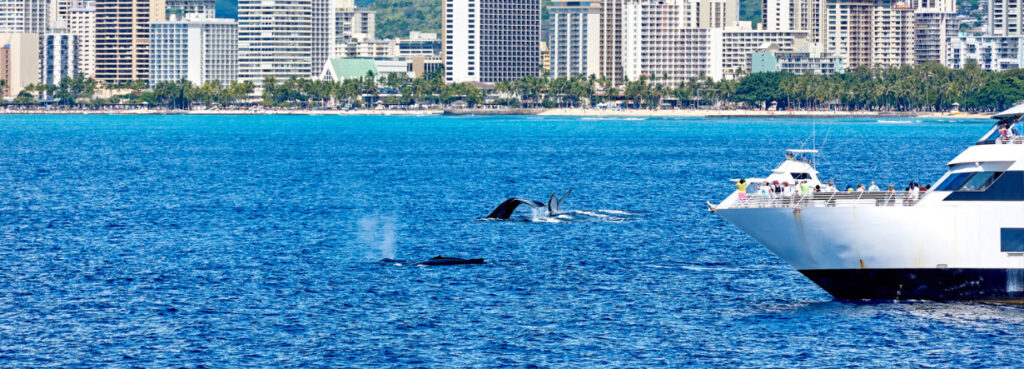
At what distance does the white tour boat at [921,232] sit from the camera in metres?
49.8

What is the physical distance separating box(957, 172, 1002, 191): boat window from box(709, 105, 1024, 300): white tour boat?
34 millimetres

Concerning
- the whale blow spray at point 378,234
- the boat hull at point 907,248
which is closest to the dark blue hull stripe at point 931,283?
the boat hull at point 907,248

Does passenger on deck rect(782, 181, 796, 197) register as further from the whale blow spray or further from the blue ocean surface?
the whale blow spray

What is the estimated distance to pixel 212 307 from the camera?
54188 mm

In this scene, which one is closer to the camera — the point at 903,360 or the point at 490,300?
the point at 903,360

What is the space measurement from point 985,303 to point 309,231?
1649 inches

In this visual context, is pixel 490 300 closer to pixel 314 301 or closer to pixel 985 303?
pixel 314 301

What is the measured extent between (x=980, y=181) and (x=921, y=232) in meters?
2.99

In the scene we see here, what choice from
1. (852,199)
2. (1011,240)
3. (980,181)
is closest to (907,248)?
(852,199)

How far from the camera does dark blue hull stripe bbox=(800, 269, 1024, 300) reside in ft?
165

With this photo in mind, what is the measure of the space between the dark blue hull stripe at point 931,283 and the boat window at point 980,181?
280cm

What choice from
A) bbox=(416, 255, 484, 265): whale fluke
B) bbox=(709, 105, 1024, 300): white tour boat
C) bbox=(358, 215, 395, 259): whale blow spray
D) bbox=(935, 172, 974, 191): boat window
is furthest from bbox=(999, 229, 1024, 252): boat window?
bbox=(358, 215, 395, 259): whale blow spray

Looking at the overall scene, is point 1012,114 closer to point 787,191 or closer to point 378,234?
point 787,191

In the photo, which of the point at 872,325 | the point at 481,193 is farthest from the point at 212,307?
the point at 481,193
